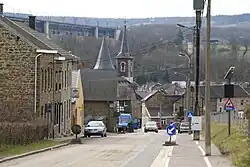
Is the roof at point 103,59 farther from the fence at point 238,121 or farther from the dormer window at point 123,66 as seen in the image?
the fence at point 238,121

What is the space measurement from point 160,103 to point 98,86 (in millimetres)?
51189

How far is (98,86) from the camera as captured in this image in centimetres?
8925

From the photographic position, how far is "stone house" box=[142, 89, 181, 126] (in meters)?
138

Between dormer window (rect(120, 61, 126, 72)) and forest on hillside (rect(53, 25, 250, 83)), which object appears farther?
dormer window (rect(120, 61, 126, 72))

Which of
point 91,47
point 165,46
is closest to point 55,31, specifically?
point 91,47

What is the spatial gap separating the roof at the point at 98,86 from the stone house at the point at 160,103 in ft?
148

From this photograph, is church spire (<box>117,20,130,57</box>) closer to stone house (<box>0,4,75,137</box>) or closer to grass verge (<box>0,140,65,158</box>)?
stone house (<box>0,4,75,137</box>)

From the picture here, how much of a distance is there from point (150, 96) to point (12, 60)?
9361cm

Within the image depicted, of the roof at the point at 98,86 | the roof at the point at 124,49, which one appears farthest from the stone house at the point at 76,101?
the roof at the point at 124,49

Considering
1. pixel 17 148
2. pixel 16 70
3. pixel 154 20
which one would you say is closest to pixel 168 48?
pixel 154 20

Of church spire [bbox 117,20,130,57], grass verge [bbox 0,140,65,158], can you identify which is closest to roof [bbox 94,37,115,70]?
church spire [bbox 117,20,130,57]

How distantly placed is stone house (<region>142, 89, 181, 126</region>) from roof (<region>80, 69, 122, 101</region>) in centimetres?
4498

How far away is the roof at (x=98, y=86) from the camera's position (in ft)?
286

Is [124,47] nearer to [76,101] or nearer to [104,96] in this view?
[104,96]
